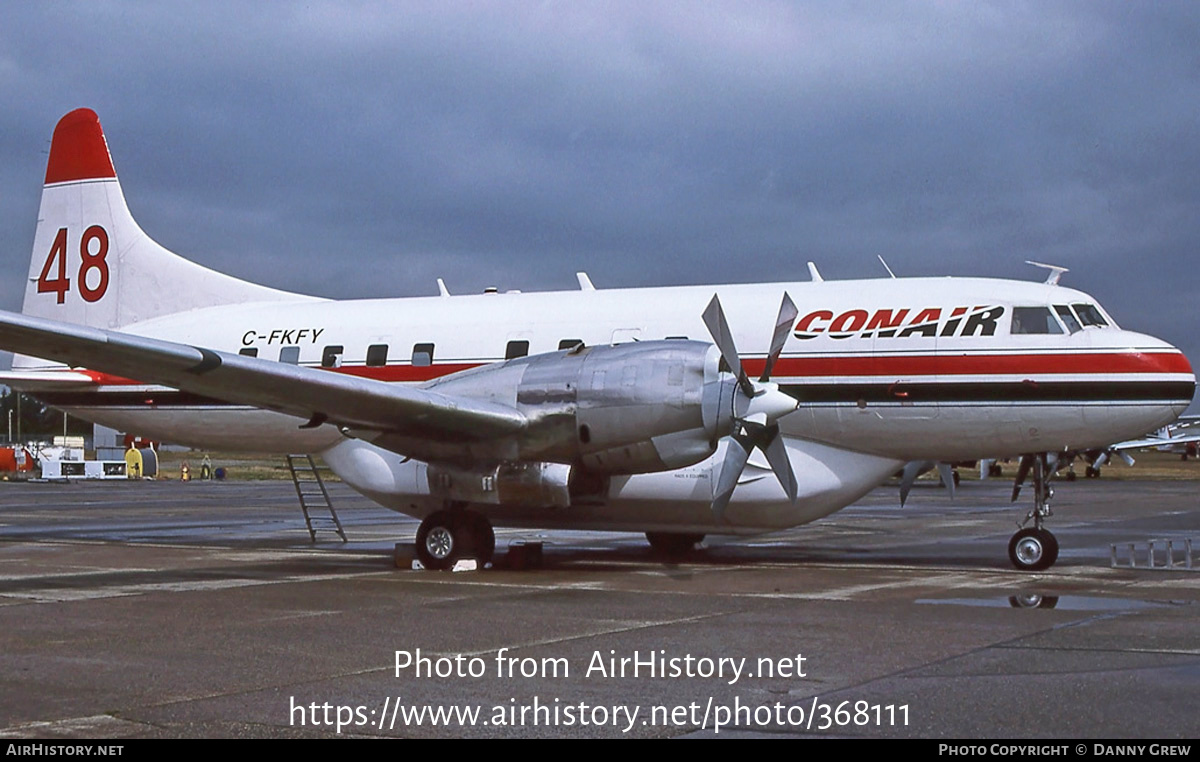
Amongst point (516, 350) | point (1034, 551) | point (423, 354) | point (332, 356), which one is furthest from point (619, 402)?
point (332, 356)

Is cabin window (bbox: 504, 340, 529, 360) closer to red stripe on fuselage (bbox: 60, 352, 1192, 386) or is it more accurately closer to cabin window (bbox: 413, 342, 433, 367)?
cabin window (bbox: 413, 342, 433, 367)

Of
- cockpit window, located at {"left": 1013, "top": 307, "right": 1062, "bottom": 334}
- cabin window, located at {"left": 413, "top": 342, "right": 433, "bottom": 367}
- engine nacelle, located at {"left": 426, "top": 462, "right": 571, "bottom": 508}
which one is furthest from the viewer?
cabin window, located at {"left": 413, "top": 342, "right": 433, "bottom": 367}

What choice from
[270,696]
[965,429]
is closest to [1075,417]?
[965,429]

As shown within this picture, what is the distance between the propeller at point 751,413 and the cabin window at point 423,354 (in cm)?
506

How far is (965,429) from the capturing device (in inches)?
627

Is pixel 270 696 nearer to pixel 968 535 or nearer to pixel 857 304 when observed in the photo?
pixel 857 304

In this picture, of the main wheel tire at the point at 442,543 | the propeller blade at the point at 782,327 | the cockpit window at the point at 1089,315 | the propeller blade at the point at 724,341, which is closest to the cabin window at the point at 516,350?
the main wheel tire at the point at 442,543

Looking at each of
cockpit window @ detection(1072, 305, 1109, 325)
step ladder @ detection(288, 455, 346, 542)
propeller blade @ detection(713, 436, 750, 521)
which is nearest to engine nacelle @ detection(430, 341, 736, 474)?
propeller blade @ detection(713, 436, 750, 521)

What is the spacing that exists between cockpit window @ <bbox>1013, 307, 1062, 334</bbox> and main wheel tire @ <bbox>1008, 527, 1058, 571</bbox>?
2504mm

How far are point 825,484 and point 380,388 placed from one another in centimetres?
590

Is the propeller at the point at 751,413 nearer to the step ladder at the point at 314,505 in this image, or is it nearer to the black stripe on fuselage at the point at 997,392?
the black stripe on fuselage at the point at 997,392

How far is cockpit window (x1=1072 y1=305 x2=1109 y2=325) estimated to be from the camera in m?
15.9

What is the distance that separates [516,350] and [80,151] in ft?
30.5

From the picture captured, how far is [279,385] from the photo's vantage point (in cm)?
1404
